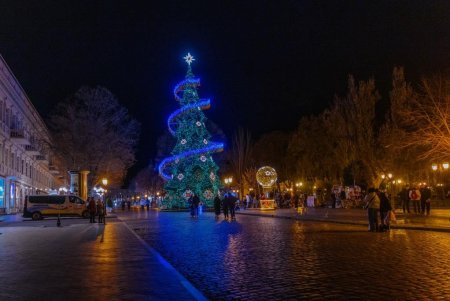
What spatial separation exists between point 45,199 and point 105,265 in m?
32.1

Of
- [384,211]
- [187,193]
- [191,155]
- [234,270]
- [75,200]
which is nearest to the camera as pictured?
[234,270]

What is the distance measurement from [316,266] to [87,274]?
4753 millimetres

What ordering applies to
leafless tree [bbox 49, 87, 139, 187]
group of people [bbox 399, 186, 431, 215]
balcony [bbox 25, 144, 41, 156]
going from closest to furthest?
group of people [bbox 399, 186, 431, 215] < leafless tree [bbox 49, 87, 139, 187] < balcony [bbox 25, 144, 41, 156]

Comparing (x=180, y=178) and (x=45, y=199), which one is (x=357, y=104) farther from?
(x=45, y=199)

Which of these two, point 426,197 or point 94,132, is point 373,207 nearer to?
point 426,197

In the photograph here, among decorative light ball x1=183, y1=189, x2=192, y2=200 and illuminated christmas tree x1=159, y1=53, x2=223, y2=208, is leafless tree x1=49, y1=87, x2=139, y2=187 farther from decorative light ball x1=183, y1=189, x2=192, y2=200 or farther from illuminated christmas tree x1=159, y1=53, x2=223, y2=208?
decorative light ball x1=183, y1=189, x2=192, y2=200

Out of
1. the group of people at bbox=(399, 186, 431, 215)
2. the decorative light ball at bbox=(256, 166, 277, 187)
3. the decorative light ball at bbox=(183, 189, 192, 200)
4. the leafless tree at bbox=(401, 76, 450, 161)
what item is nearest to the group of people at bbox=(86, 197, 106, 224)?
the decorative light ball at bbox=(256, 166, 277, 187)

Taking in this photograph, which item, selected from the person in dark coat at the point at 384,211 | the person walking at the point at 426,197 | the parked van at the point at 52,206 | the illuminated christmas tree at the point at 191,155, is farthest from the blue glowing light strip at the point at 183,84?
the person in dark coat at the point at 384,211

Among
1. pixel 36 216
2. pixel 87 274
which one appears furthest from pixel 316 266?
pixel 36 216

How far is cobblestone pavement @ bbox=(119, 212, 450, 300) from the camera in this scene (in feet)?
28.6

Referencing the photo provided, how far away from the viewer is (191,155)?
176ft

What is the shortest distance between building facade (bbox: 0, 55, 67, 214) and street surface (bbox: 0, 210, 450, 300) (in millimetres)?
35064

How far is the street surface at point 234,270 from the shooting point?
8656mm

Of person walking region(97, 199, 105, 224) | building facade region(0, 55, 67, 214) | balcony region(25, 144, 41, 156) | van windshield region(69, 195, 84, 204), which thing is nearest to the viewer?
person walking region(97, 199, 105, 224)
